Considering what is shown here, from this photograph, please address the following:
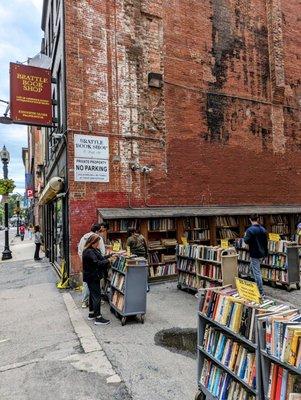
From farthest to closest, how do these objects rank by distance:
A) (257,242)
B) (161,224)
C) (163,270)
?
(161,224) → (163,270) → (257,242)

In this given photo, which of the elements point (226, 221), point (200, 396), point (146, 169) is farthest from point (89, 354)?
point (226, 221)

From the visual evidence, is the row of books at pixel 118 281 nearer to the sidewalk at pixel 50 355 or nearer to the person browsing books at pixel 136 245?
the sidewalk at pixel 50 355

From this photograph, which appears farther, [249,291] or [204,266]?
[204,266]

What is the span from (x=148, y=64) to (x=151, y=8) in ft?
7.13

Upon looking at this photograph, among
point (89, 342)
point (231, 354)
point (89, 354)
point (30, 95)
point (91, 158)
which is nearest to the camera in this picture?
point (231, 354)

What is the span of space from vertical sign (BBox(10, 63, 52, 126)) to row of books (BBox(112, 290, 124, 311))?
21.9 feet

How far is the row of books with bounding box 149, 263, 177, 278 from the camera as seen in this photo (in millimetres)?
10703

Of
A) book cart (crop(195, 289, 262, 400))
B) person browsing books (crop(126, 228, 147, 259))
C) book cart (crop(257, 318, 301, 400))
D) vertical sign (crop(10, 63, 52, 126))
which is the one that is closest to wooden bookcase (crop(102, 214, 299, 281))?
person browsing books (crop(126, 228, 147, 259))

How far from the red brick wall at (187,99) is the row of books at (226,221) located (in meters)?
0.84

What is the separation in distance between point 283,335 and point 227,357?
1.01m

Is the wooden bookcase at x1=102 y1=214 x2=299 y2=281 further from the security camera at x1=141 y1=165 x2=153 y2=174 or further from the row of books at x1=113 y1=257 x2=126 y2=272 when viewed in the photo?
the row of books at x1=113 y1=257 x2=126 y2=272

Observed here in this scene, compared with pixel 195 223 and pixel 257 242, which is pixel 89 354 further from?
pixel 195 223

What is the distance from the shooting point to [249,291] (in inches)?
143

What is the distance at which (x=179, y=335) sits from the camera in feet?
19.6
